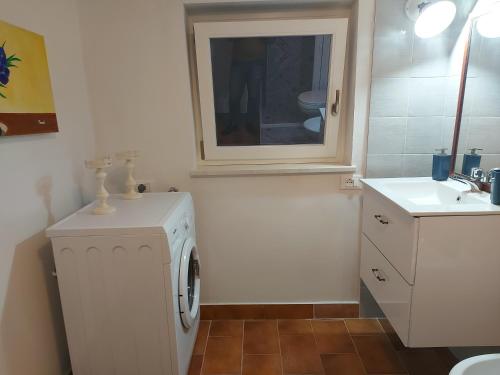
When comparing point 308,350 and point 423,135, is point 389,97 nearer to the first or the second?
point 423,135

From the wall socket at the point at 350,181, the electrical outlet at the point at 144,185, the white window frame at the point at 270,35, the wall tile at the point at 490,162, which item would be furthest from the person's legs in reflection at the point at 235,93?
the wall tile at the point at 490,162

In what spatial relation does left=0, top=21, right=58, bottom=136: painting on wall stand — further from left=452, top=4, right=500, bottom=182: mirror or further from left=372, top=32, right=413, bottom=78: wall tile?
left=452, top=4, right=500, bottom=182: mirror

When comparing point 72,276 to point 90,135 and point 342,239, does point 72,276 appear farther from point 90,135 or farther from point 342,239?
Result: point 342,239

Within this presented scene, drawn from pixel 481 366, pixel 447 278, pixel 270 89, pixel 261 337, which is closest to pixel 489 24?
pixel 270 89

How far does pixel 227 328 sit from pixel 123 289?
946mm

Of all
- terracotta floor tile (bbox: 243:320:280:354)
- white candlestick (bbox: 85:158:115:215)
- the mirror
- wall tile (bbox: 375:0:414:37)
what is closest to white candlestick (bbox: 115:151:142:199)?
white candlestick (bbox: 85:158:115:215)

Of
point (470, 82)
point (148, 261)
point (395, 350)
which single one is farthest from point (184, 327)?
point (470, 82)

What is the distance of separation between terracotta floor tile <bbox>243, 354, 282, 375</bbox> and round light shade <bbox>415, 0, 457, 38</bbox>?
1.92m

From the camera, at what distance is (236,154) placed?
205 centimetres

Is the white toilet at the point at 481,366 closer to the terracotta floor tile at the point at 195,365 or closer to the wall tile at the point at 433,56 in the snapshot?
the terracotta floor tile at the point at 195,365

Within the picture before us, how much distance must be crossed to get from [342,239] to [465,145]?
0.85 m

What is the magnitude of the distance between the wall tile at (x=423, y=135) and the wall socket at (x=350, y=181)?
1.04 feet

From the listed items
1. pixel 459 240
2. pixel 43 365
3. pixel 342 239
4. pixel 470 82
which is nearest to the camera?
pixel 459 240

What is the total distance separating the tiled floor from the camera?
5.59 ft
